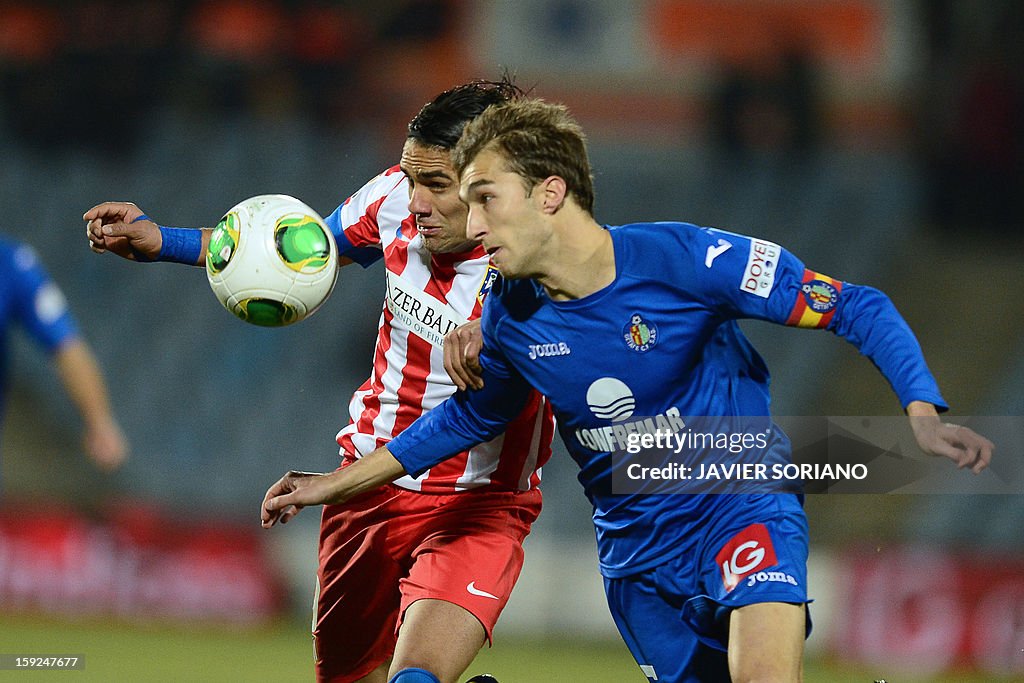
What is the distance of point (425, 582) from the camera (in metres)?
4.41

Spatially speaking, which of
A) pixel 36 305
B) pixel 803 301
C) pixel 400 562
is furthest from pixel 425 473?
pixel 36 305

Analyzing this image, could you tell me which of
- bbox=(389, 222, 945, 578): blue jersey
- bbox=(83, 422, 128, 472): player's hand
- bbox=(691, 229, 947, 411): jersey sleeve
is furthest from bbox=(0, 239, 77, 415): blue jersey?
bbox=(691, 229, 947, 411): jersey sleeve

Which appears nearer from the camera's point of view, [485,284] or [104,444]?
[485,284]

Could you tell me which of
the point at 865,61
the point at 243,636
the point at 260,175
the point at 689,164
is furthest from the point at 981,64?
the point at 243,636

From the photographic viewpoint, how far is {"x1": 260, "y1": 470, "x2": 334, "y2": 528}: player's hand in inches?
159

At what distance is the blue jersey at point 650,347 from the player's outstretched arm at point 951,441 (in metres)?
0.34

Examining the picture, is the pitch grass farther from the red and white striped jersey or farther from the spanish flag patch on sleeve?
the spanish flag patch on sleeve

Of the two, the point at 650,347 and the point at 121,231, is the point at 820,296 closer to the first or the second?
the point at 650,347

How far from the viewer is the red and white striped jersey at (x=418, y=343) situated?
15.1ft

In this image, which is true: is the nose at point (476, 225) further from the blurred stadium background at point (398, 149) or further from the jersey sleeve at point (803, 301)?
the blurred stadium background at point (398, 149)

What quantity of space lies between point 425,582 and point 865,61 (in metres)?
11.0

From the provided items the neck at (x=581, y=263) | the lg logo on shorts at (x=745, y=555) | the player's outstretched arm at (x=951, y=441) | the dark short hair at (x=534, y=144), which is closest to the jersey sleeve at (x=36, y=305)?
the dark short hair at (x=534, y=144)

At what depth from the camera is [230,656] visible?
8.97 meters

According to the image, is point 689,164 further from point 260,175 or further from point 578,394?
Answer: point 578,394
